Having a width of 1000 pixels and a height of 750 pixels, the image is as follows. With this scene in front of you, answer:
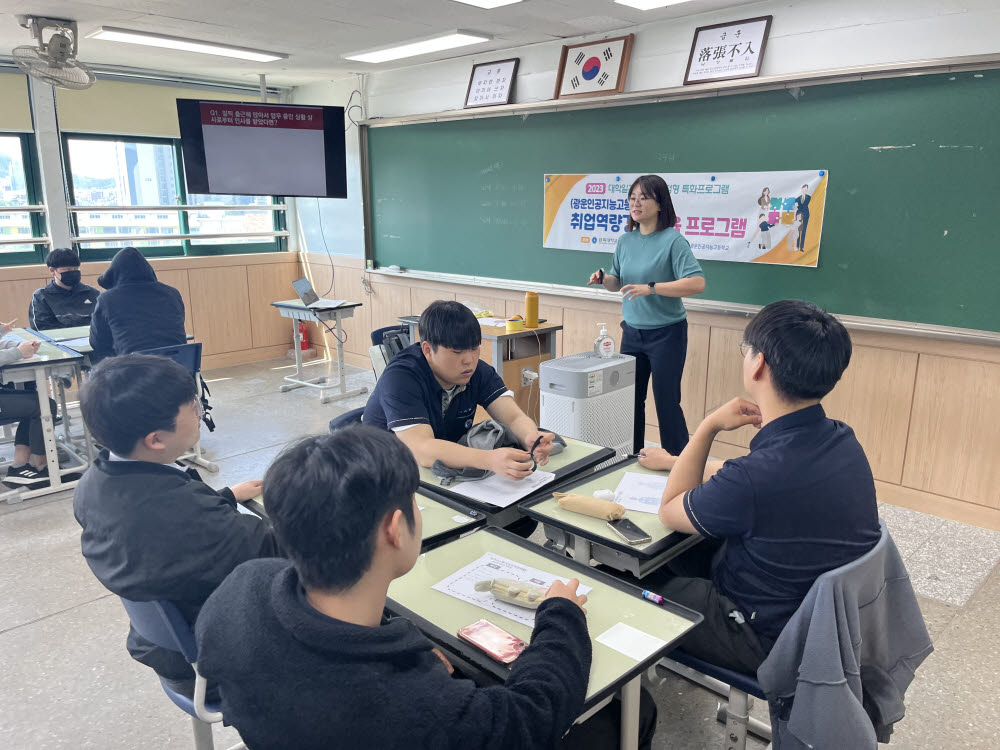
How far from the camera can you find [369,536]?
921 mm

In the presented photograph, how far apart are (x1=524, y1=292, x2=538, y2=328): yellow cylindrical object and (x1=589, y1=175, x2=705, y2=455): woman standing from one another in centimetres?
53

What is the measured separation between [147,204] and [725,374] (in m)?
5.26

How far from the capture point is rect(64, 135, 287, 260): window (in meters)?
5.97

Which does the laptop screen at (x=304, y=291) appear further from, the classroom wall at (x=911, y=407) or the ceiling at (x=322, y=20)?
the classroom wall at (x=911, y=407)

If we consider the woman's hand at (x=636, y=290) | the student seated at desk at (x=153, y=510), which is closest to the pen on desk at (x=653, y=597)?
the student seated at desk at (x=153, y=510)

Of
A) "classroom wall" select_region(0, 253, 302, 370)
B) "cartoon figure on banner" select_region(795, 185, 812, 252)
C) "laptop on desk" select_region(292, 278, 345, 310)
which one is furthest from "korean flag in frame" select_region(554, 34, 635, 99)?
"classroom wall" select_region(0, 253, 302, 370)

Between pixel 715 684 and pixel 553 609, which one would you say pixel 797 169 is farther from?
pixel 553 609

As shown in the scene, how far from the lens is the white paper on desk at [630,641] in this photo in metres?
1.27

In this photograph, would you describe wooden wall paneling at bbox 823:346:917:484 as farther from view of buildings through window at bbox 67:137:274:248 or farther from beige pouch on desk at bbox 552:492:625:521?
view of buildings through window at bbox 67:137:274:248

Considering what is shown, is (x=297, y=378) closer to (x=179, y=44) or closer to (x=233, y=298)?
(x=233, y=298)

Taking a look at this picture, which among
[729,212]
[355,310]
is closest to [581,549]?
[729,212]

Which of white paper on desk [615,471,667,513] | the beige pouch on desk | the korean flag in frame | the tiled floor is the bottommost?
the tiled floor

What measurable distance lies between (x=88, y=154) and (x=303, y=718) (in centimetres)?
648

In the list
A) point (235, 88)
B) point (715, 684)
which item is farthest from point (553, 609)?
point (235, 88)
